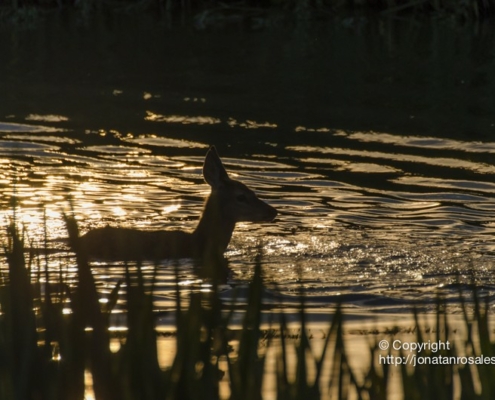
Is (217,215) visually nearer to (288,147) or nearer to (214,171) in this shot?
(214,171)

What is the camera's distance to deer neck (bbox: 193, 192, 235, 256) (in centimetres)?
1062

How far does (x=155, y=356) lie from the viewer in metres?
4.41

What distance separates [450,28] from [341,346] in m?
27.3

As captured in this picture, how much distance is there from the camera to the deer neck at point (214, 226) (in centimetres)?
1062

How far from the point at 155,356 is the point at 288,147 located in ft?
37.9

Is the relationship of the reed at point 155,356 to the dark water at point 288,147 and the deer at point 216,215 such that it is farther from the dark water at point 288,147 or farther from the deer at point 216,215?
the deer at point 216,215

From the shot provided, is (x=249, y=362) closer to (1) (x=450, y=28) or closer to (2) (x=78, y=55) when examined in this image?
(2) (x=78, y=55)

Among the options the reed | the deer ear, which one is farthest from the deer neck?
the reed

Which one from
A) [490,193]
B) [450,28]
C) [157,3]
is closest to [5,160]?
[490,193]

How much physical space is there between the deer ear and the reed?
611 cm

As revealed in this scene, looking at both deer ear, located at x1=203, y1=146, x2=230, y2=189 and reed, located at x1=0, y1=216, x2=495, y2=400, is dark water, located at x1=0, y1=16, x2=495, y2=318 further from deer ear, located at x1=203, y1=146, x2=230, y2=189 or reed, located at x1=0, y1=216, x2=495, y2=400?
deer ear, located at x1=203, y1=146, x2=230, y2=189

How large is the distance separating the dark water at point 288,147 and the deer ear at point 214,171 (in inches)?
27.9

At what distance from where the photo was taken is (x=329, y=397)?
4.50 metres

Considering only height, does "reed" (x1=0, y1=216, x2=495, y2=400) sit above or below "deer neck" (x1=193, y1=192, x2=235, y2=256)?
above
